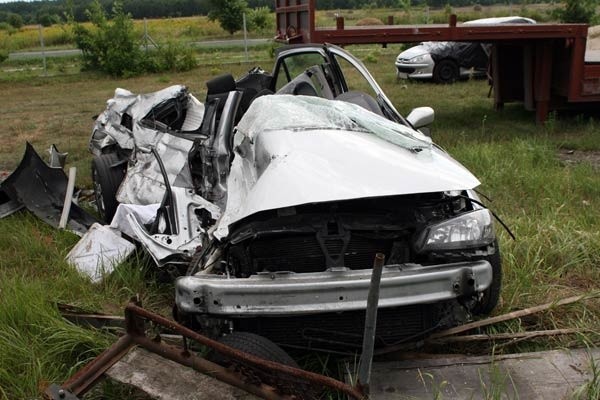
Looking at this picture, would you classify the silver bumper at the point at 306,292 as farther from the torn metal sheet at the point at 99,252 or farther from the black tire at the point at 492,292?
the torn metal sheet at the point at 99,252

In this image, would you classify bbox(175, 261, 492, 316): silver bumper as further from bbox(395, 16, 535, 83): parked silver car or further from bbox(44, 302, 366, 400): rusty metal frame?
bbox(395, 16, 535, 83): parked silver car

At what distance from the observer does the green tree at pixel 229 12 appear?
27.5 meters

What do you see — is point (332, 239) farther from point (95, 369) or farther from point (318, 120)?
point (95, 369)

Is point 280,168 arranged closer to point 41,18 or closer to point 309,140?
point 309,140

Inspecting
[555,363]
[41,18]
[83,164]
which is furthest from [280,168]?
[41,18]

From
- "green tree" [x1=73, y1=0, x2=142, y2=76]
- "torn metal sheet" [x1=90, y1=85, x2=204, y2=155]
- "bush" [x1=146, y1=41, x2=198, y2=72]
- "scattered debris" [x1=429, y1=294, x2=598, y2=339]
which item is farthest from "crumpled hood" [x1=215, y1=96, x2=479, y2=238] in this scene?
"bush" [x1=146, y1=41, x2=198, y2=72]

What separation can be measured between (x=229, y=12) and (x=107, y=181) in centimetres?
2428

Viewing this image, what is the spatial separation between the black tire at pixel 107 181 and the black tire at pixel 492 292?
3.12 m

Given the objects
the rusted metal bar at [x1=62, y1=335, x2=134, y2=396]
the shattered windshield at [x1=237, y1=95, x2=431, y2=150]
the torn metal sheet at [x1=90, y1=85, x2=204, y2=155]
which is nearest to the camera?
the rusted metal bar at [x1=62, y1=335, x2=134, y2=396]

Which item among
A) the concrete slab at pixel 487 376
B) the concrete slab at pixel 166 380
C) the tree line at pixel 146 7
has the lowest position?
the concrete slab at pixel 487 376

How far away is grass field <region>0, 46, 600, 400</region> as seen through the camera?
9.96 ft

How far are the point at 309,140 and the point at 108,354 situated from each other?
139 cm

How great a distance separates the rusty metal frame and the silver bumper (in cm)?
16

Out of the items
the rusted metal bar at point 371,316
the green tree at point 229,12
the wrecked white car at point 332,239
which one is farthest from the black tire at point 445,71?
the green tree at point 229,12
